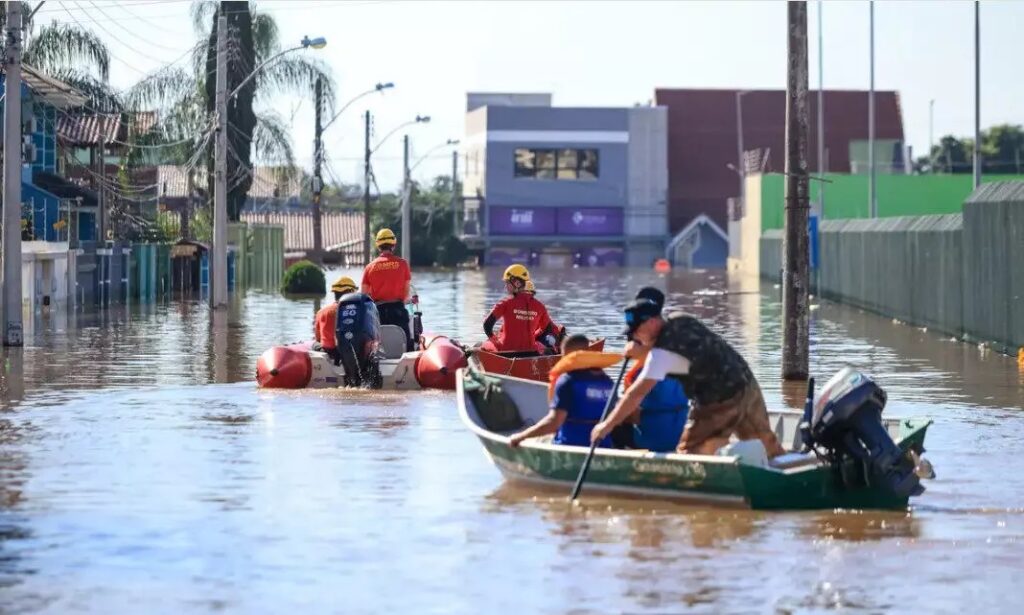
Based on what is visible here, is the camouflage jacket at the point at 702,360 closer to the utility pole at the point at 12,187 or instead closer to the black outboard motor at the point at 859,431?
the black outboard motor at the point at 859,431

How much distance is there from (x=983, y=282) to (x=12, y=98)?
15.4 m

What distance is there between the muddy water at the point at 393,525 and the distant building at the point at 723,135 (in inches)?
3818

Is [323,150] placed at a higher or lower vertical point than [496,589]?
higher

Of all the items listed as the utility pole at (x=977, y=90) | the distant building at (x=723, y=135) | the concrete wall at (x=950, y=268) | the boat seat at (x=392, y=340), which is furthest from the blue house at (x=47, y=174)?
the distant building at (x=723, y=135)

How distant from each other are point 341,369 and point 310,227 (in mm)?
106360

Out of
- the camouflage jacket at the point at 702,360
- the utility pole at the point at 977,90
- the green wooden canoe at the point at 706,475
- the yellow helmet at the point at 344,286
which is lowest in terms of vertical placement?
the green wooden canoe at the point at 706,475

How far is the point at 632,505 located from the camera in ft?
47.9

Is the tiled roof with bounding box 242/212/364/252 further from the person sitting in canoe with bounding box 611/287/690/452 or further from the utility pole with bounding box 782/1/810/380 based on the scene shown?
the person sitting in canoe with bounding box 611/287/690/452

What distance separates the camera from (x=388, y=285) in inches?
963

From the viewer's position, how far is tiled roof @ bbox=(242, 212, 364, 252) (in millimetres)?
122125

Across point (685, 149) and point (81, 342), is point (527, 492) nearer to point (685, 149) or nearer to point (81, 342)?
point (81, 342)

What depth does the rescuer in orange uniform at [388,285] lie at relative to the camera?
24.4m

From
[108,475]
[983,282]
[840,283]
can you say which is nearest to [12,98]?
[983,282]

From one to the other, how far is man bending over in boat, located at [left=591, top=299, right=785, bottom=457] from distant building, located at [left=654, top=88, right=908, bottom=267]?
10554cm
